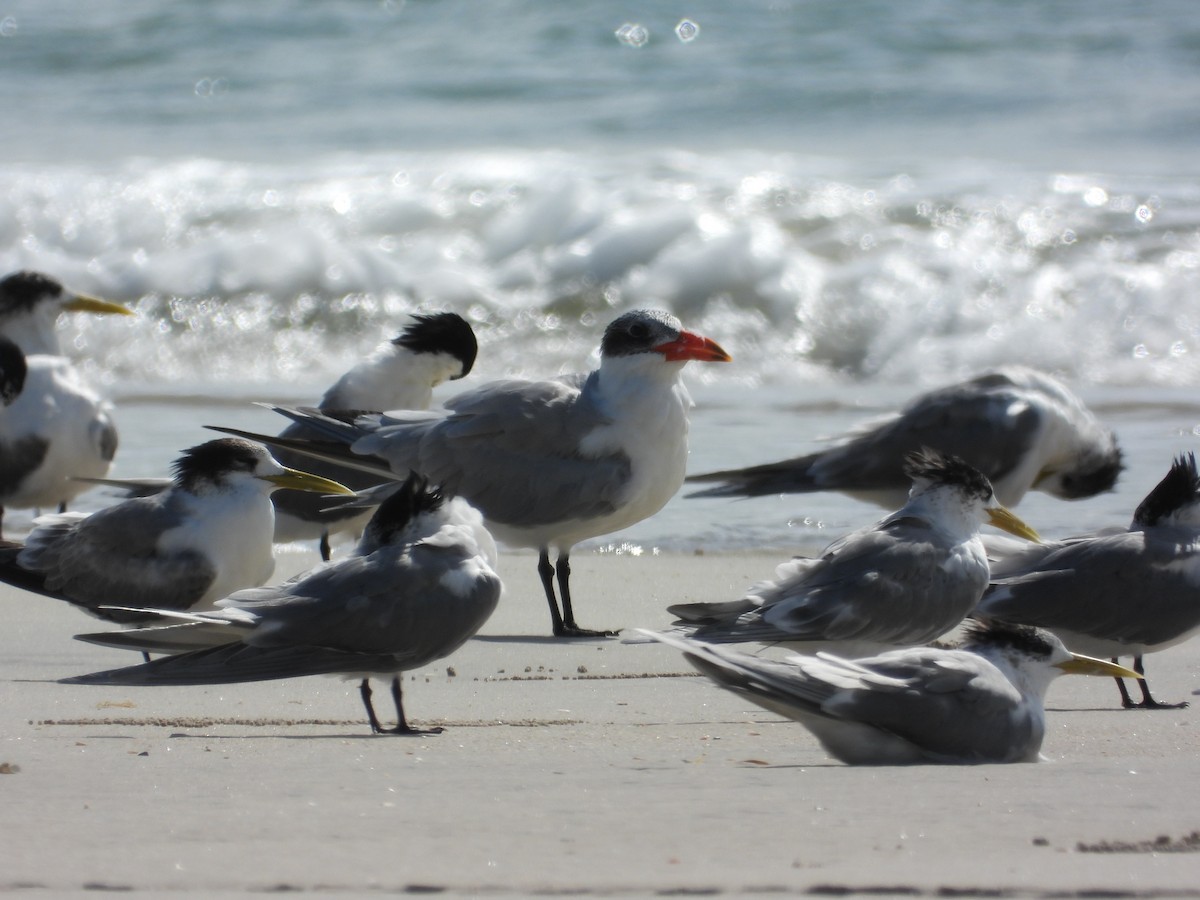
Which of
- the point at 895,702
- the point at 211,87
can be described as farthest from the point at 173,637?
the point at 211,87

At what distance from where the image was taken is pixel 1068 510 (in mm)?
6859

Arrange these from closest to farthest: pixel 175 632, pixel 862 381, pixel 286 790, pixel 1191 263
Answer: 1. pixel 286 790
2. pixel 175 632
3. pixel 862 381
4. pixel 1191 263

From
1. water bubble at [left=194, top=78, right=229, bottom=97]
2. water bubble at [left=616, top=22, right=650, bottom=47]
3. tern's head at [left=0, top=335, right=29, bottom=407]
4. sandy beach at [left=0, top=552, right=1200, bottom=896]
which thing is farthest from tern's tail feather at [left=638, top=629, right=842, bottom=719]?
water bubble at [left=194, top=78, right=229, bottom=97]

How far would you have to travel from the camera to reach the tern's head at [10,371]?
6.55m

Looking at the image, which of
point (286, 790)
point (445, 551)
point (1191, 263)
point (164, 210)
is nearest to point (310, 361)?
point (164, 210)

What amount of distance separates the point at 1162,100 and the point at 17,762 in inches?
552

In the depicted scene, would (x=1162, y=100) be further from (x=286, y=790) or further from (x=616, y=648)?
(x=286, y=790)

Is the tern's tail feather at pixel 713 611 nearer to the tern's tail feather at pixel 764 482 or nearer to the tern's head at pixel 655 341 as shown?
the tern's head at pixel 655 341

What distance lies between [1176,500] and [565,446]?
174cm

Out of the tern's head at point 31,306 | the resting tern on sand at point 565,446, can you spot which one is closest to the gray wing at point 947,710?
the resting tern on sand at point 565,446

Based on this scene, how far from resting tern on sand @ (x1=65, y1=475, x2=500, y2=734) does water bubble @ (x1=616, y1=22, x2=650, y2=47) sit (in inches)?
574

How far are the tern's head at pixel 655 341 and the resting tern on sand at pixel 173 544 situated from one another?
3.95 ft

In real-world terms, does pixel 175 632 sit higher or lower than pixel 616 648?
higher

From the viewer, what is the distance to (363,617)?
3.66 m
